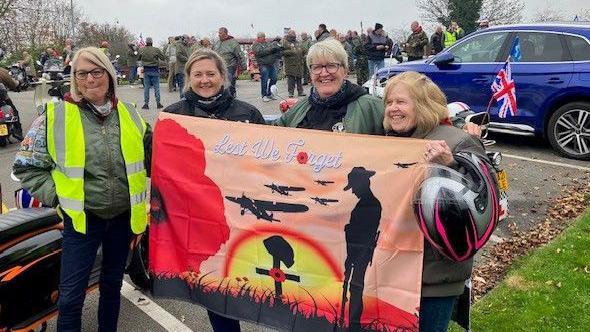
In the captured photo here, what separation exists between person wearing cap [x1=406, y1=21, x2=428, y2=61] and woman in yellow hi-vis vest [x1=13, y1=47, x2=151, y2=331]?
13.8m

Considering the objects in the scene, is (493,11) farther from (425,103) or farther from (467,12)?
(425,103)

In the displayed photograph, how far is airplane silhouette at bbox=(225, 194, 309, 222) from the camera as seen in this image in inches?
105

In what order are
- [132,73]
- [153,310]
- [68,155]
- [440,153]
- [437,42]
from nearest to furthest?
[440,153] → [68,155] → [153,310] → [437,42] → [132,73]

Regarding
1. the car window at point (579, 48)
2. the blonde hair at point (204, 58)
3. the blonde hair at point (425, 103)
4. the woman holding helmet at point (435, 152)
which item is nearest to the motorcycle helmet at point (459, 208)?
the woman holding helmet at point (435, 152)

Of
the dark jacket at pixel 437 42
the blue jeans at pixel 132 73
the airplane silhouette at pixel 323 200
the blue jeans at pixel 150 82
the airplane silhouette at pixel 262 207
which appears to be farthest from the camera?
the blue jeans at pixel 132 73

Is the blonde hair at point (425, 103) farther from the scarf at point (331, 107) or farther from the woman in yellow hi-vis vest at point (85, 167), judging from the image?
the woman in yellow hi-vis vest at point (85, 167)

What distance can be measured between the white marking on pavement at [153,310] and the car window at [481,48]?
6627mm

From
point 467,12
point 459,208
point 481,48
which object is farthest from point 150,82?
point 467,12

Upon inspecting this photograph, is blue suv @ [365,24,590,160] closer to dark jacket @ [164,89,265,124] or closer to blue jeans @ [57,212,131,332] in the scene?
dark jacket @ [164,89,265,124]

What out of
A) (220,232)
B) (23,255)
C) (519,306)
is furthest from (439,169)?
(23,255)

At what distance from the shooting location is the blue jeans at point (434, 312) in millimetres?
2371

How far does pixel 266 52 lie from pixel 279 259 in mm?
12446

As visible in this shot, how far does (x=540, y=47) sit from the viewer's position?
8070 millimetres

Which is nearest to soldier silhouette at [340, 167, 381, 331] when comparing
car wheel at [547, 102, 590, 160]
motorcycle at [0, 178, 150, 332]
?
motorcycle at [0, 178, 150, 332]
